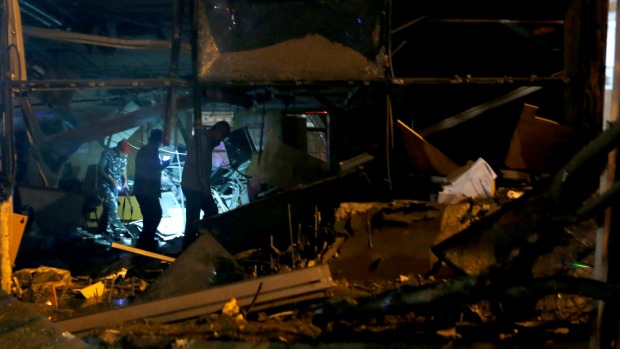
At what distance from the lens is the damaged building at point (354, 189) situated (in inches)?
165

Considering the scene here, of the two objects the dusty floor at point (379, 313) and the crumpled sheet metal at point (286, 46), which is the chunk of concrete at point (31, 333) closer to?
the dusty floor at point (379, 313)

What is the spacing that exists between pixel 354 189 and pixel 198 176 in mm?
1948

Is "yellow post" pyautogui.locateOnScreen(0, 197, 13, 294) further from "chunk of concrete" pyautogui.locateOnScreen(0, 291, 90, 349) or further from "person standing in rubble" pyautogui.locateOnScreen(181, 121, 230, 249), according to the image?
"person standing in rubble" pyautogui.locateOnScreen(181, 121, 230, 249)

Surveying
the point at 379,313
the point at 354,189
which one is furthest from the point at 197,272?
the point at 379,313

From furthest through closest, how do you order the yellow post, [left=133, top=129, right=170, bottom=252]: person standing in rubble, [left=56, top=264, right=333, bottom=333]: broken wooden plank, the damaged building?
[left=133, top=129, right=170, bottom=252]: person standing in rubble → the yellow post → [left=56, top=264, right=333, bottom=333]: broken wooden plank → the damaged building

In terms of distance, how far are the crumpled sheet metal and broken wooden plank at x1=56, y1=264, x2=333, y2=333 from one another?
2.20m

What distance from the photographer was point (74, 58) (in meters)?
8.67

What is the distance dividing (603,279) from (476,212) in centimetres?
156

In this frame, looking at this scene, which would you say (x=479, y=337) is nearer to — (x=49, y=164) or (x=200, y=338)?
(x=200, y=338)

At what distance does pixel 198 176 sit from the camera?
6.34 metres

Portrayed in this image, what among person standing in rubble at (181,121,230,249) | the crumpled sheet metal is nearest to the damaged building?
the crumpled sheet metal

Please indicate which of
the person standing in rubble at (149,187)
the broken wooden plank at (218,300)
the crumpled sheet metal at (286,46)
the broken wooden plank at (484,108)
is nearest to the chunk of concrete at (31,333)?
the broken wooden plank at (218,300)

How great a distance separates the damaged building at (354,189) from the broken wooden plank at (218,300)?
2cm

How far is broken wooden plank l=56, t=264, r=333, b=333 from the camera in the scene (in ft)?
15.1
